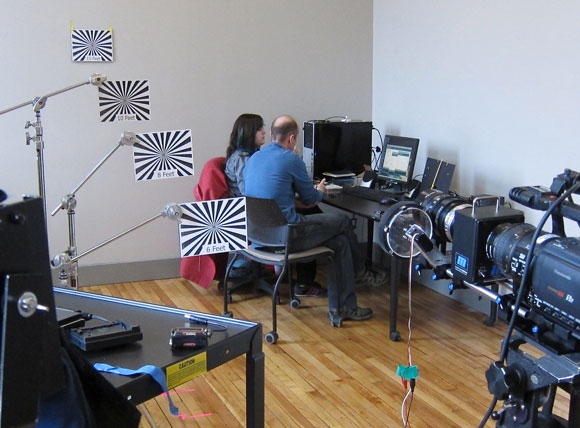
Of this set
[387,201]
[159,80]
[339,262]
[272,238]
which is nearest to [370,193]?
[387,201]

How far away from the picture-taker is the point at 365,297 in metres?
4.25

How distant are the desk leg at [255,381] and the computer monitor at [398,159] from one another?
2557mm

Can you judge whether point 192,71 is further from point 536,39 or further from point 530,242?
point 530,242

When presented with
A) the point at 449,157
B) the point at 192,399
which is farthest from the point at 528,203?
the point at 449,157

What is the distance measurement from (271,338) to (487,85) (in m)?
1.89

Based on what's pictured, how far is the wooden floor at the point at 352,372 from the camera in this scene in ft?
8.97

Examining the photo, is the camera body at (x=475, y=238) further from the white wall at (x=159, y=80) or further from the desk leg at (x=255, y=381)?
the white wall at (x=159, y=80)

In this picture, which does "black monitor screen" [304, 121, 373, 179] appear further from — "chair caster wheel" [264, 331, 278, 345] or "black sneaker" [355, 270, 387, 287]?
"chair caster wheel" [264, 331, 278, 345]

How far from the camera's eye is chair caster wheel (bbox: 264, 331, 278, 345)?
3.49 metres

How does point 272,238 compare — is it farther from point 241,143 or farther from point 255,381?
point 255,381

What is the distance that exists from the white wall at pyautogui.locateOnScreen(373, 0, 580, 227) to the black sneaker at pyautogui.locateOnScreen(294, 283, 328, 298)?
1084mm

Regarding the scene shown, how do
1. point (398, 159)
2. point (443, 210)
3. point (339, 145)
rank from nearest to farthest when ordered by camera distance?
point (443, 210)
point (398, 159)
point (339, 145)

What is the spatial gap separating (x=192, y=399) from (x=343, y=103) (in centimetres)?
279

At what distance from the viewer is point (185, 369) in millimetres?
1577
